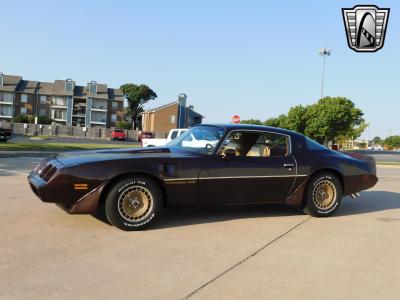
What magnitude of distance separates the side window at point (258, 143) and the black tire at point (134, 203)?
1372 mm

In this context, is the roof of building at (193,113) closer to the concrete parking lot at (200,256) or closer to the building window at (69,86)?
the building window at (69,86)

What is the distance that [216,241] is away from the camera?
15.9 feet

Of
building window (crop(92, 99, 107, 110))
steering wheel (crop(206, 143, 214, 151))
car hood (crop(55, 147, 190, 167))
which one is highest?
building window (crop(92, 99, 107, 110))

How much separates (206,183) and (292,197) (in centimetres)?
148

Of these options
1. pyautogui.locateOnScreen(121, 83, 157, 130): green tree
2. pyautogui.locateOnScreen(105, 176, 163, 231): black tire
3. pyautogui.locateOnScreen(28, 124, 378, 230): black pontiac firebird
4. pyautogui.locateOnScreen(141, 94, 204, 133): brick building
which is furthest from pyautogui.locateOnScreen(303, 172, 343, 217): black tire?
pyautogui.locateOnScreen(121, 83, 157, 130): green tree

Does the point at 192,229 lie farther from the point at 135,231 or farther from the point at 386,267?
the point at 386,267

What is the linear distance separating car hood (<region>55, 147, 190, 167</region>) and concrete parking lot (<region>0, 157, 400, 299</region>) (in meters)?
0.82

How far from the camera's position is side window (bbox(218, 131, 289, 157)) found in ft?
19.7

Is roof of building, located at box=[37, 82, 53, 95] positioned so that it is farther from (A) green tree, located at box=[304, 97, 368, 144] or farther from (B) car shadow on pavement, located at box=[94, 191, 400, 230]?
(B) car shadow on pavement, located at box=[94, 191, 400, 230]

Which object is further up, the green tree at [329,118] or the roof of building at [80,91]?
the roof of building at [80,91]

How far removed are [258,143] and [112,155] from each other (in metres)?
2.15

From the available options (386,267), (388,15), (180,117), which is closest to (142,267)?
(386,267)

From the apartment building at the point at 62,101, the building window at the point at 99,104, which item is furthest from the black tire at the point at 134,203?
the building window at the point at 99,104

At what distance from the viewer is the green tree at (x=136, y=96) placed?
92688mm
